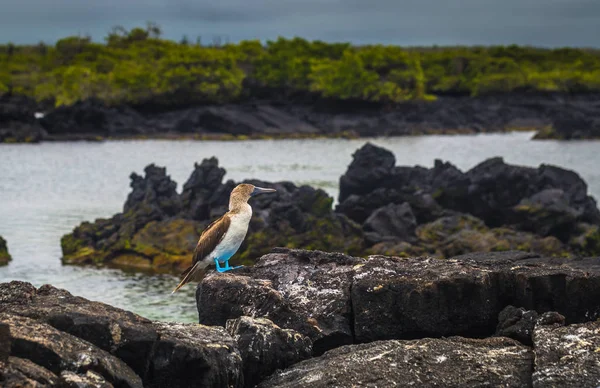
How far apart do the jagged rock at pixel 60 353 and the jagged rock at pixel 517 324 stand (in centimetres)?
340

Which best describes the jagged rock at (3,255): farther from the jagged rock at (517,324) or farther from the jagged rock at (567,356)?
the jagged rock at (567,356)

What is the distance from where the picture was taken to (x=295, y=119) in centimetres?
11756

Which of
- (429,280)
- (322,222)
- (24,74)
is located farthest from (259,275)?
(24,74)

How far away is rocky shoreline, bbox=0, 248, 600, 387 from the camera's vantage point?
779 centimetres

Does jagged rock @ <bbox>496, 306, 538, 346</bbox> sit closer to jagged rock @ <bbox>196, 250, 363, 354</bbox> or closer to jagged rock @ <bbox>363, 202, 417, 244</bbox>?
jagged rock @ <bbox>196, 250, 363, 354</bbox>

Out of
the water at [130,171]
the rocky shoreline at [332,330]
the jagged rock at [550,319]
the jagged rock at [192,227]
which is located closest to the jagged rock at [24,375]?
the rocky shoreline at [332,330]

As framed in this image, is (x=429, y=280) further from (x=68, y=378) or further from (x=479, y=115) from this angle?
(x=479, y=115)

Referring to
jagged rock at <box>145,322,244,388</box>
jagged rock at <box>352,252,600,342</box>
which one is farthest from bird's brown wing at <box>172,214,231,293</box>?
jagged rock at <box>145,322,244,388</box>

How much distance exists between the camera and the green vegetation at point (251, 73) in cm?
11612

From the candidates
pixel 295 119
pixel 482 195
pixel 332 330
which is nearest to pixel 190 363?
pixel 332 330

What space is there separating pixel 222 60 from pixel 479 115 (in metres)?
33.7

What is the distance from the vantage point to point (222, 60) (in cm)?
12531

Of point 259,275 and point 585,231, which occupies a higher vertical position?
point 259,275

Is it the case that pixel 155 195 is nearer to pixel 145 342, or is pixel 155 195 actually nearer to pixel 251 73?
pixel 145 342
